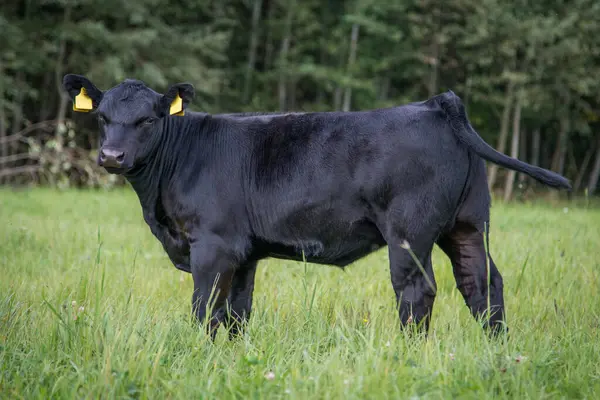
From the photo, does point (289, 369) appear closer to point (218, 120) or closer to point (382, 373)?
point (382, 373)

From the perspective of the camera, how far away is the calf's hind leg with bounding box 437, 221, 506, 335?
426 centimetres

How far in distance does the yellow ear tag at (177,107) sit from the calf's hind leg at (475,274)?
7.03 feet

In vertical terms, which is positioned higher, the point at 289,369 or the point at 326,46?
the point at 326,46

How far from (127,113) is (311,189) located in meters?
1.40

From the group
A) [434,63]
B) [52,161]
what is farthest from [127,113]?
[434,63]

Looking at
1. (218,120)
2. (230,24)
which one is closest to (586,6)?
(230,24)

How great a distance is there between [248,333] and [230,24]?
24.3 metres

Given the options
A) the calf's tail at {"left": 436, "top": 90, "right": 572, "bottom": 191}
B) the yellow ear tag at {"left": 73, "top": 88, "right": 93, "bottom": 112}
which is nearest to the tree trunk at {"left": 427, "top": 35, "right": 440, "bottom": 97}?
the calf's tail at {"left": 436, "top": 90, "right": 572, "bottom": 191}

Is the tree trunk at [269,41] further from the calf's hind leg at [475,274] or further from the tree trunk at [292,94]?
the calf's hind leg at [475,274]

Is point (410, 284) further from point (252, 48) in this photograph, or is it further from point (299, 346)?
point (252, 48)

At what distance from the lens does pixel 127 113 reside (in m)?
4.44

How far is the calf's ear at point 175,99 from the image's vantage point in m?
4.61

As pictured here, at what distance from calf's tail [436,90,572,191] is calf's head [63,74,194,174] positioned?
185 cm

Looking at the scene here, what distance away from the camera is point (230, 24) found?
26.7 meters
